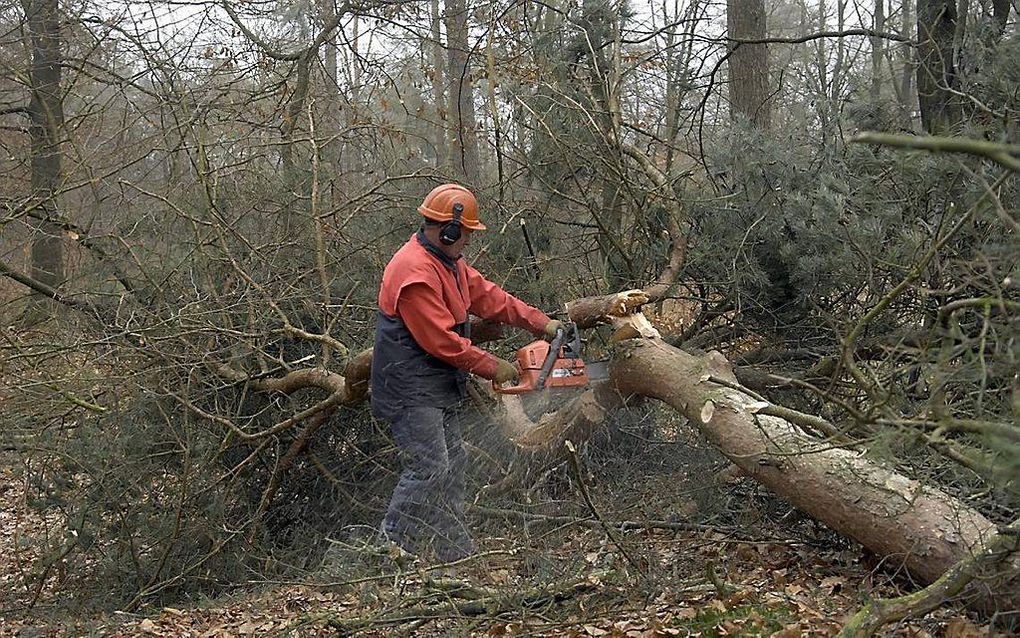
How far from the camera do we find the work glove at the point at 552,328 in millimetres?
5511

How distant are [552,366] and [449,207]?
1.10 m

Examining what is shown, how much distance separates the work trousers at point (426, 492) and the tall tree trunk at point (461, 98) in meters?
3.15

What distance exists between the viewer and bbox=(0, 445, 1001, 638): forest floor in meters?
3.97

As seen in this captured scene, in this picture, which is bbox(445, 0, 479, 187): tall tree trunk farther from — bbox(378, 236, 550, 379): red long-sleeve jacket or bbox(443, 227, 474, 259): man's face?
bbox(378, 236, 550, 379): red long-sleeve jacket

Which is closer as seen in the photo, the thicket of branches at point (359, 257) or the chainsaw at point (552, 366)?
the chainsaw at point (552, 366)

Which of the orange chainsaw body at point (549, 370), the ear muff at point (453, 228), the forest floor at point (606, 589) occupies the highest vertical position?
the ear muff at point (453, 228)

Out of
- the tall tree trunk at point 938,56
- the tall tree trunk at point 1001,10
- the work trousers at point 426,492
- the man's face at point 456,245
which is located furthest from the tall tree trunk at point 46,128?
the tall tree trunk at point 1001,10

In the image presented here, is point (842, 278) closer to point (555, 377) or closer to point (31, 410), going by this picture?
point (555, 377)

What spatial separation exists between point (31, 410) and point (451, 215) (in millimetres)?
3652

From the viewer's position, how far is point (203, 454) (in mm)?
6598

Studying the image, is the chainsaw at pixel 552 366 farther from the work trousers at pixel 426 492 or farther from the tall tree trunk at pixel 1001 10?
the tall tree trunk at pixel 1001 10

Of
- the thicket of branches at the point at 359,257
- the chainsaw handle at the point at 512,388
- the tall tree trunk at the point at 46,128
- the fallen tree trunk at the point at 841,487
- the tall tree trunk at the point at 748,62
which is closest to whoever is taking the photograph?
the fallen tree trunk at the point at 841,487

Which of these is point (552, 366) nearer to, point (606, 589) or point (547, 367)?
point (547, 367)

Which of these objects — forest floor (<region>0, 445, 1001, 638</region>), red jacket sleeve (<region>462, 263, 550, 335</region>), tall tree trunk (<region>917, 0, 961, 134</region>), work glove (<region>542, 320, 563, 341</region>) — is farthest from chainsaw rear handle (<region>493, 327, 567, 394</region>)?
tall tree trunk (<region>917, 0, 961, 134</region>)
